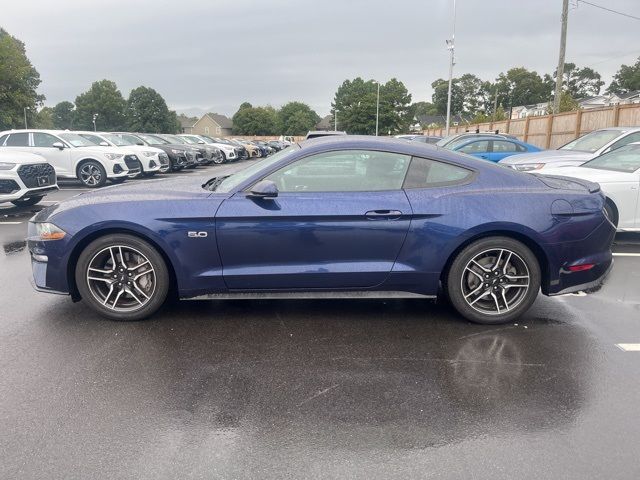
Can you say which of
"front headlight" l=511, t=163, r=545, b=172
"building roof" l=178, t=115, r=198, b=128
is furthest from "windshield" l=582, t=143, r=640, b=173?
"building roof" l=178, t=115, r=198, b=128

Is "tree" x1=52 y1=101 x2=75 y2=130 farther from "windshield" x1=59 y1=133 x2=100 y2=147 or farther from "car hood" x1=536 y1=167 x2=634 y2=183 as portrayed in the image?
"car hood" x1=536 y1=167 x2=634 y2=183

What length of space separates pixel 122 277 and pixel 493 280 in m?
3.02

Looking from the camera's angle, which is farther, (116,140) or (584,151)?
(116,140)

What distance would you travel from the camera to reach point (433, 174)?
4.01 meters

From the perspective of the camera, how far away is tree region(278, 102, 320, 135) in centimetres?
11200

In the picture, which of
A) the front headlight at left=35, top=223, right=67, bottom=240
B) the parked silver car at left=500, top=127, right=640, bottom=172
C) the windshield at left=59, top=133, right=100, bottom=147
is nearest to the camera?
the front headlight at left=35, top=223, right=67, bottom=240

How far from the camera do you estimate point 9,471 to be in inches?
90.7

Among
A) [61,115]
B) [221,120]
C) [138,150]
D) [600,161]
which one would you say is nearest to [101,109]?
[221,120]

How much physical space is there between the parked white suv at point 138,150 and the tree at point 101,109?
92.9 m

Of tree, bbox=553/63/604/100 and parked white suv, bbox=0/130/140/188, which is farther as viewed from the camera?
tree, bbox=553/63/604/100

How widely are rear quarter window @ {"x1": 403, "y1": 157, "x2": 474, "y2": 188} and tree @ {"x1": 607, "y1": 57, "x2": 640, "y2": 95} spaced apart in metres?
105

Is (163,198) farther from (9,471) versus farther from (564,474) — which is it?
(564,474)

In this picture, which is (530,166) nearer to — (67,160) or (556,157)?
(556,157)

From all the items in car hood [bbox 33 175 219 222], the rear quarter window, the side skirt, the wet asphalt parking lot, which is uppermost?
the rear quarter window
